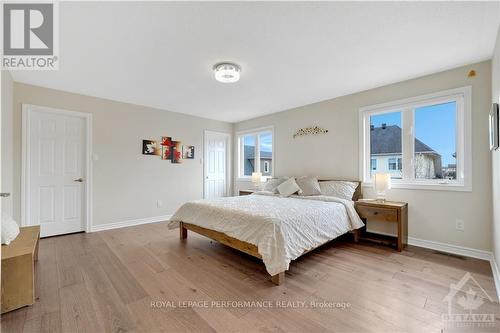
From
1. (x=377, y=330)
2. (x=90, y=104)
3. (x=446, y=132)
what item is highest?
(x=90, y=104)

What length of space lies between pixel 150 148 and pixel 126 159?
49 cm

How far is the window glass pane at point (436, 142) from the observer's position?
308 cm

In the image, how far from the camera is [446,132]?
3121mm

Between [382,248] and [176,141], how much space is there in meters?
4.14

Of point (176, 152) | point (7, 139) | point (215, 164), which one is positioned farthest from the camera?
point (215, 164)

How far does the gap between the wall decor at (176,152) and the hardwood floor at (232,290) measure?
7.14 ft

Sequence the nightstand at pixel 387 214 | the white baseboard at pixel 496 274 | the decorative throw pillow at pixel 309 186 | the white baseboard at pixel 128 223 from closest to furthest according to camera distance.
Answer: the white baseboard at pixel 496 274, the nightstand at pixel 387 214, the decorative throw pillow at pixel 309 186, the white baseboard at pixel 128 223

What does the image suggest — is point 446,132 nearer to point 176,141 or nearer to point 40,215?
point 176,141

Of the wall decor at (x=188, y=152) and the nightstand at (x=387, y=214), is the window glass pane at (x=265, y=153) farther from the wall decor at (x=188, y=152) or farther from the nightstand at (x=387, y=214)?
the nightstand at (x=387, y=214)

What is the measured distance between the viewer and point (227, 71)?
9.32ft

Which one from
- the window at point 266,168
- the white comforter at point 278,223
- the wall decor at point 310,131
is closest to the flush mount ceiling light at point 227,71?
the white comforter at point 278,223

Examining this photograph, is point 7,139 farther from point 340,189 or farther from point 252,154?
point 340,189

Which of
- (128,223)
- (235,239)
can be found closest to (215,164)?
(128,223)

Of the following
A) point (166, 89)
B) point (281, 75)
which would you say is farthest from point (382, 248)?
point (166, 89)
